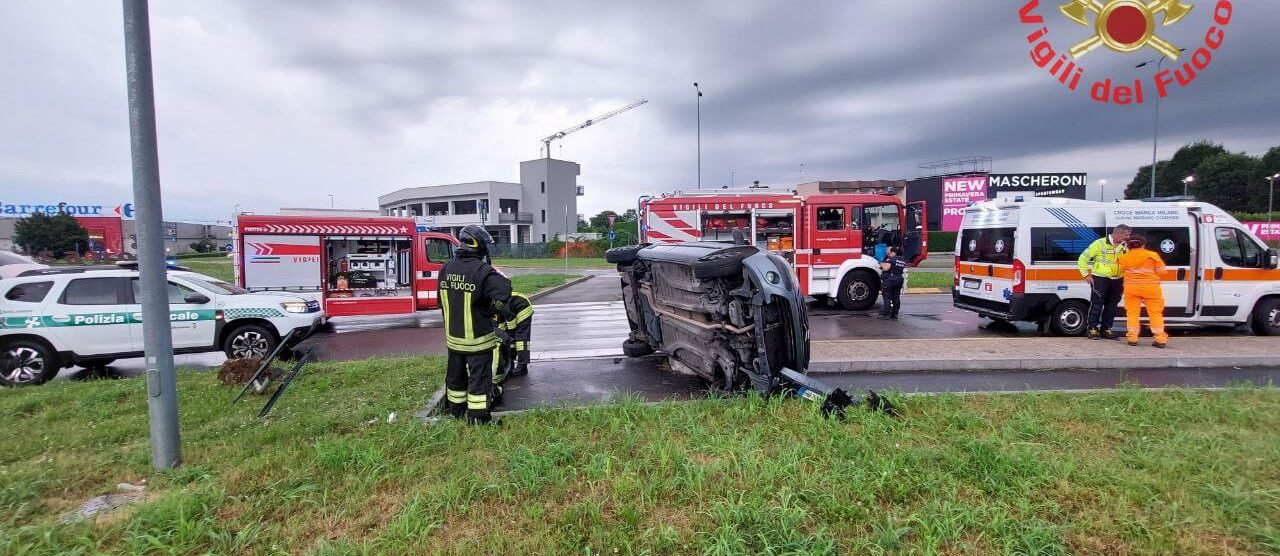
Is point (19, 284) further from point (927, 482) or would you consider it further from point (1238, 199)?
point (1238, 199)

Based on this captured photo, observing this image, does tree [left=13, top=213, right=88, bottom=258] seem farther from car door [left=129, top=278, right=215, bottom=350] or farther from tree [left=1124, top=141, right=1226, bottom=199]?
tree [left=1124, top=141, right=1226, bottom=199]

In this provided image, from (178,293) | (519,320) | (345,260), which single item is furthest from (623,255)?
(345,260)

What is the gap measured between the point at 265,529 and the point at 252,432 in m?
1.83

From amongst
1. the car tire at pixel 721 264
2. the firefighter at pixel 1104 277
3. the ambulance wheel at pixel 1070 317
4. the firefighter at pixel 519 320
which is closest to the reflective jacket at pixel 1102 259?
the firefighter at pixel 1104 277

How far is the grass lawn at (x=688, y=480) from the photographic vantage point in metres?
2.66

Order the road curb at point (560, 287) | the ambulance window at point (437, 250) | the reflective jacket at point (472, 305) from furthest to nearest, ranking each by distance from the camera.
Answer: the road curb at point (560, 287) < the ambulance window at point (437, 250) < the reflective jacket at point (472, 305)

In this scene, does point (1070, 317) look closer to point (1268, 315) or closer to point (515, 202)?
point (1268, 315)

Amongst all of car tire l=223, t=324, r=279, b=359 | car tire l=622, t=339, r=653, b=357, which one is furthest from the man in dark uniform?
car tire l=223, t=324, r=279, b=359

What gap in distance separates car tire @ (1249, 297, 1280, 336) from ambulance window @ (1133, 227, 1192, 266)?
134 cm

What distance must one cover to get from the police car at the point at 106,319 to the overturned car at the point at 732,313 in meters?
5.69

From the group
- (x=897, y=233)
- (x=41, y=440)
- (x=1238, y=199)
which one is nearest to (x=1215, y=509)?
(x=41, y=440)

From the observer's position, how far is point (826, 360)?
6.73 m

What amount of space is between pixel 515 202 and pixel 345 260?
62498 mm

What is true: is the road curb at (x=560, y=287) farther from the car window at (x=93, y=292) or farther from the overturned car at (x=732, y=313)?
the overturned car at (x=732, y=313)
